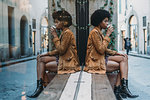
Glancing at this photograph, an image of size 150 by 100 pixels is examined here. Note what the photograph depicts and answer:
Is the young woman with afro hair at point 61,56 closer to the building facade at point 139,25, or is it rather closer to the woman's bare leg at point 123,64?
the woman's bare leg at point 123,64

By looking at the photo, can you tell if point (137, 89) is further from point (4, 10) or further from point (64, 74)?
point (4, 10)

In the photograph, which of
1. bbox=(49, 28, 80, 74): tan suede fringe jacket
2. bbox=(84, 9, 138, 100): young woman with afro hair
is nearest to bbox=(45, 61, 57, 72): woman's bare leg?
bbox=(49, 28, 80, 74): tan suede fringe jacket

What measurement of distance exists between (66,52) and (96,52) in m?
0.52

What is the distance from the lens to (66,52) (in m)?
4.03

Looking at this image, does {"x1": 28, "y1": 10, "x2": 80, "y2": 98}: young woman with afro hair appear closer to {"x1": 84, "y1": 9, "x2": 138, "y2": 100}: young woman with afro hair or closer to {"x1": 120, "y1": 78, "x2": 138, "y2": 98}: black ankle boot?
{"x1": 84, "y1": 9, "x2": 138, "y2": 100}: young woman with afro hair

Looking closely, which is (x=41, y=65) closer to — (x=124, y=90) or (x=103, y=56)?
(x=103, y=56)

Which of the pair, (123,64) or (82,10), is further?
(82,10)

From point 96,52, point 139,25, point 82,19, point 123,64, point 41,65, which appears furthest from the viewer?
point 139,25

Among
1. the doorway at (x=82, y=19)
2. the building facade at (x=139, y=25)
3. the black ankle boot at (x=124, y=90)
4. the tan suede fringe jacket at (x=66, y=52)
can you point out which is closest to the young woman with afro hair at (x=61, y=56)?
the tan suede fringe jacket at (x=66, y=52)

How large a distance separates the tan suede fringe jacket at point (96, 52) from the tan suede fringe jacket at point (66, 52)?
10.3 inches

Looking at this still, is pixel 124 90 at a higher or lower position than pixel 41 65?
lower

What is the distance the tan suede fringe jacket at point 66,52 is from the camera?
12.9ft

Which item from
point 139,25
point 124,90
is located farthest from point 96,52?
point 139,25

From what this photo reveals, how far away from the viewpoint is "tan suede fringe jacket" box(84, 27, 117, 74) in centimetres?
377
